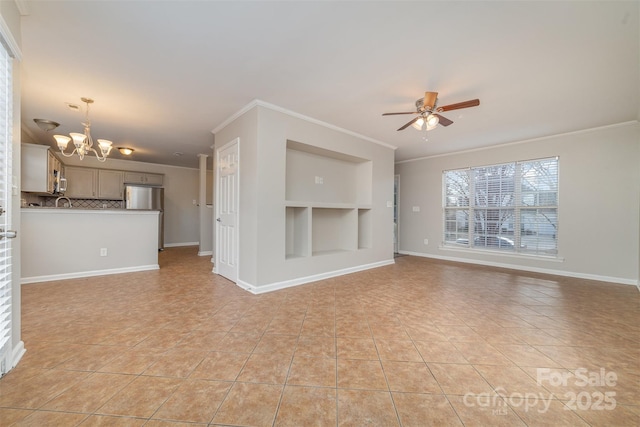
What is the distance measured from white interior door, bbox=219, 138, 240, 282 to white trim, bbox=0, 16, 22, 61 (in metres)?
2.04

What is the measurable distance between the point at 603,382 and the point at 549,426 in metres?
0.72

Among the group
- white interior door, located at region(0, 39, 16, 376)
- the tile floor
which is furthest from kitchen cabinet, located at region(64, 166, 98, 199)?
white interior door, located at region(0, 39, 16, 376)

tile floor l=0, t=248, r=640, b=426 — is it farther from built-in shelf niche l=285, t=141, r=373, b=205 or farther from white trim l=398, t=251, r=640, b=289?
built-in shelf niche l=285, t=141, r=373, b=205

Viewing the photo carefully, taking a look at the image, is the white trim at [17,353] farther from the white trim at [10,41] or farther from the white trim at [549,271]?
the white trim at [549,271]

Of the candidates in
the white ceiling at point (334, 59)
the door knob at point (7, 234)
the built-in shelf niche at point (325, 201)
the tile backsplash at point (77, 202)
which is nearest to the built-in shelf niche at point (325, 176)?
the built-in shelf niche at point (325, 201)

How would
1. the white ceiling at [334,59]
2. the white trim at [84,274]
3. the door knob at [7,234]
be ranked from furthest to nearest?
the white trim at [84,274]
the white ceiling at [334,59]
the door knob at [7,234]

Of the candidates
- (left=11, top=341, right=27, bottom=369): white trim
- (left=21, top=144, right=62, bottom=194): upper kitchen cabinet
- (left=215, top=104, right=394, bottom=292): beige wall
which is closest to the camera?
(left=11, top=341, right=27, bottom=369): white trim

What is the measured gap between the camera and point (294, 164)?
4020 mm

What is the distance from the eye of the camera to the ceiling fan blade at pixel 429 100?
8.48 ft

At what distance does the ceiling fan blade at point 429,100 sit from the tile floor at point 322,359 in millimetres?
2268

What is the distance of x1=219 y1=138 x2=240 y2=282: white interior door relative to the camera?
3531 millimetres

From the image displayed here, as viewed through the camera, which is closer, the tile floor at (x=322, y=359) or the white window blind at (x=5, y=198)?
the tile floor at (x=322, y=359)

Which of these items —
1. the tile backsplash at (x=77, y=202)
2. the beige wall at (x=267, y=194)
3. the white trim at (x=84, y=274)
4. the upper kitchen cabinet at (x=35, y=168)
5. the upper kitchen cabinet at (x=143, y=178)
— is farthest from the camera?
the upper kitchen cabinet at (x=143, y=178)

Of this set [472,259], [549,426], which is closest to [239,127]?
[549,426]
